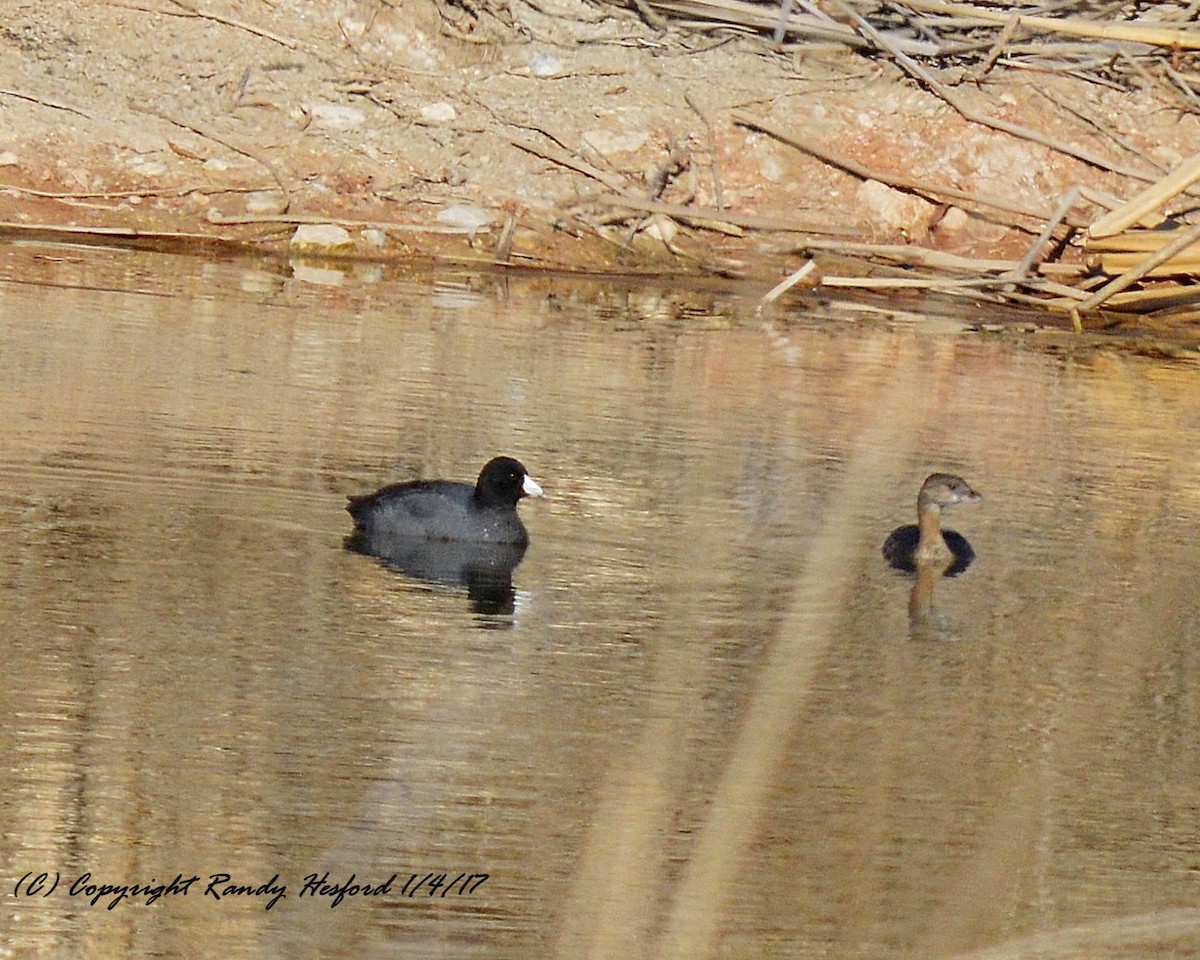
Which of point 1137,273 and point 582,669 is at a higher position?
point 1137,273

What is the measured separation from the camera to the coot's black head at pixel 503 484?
9219 mm

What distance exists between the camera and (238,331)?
533 inches

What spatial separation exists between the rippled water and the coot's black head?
0.93 ft

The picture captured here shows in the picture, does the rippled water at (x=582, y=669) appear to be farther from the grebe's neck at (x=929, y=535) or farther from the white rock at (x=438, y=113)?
the white rock at (x=438, y=113)

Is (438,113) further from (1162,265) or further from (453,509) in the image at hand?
(453,509)

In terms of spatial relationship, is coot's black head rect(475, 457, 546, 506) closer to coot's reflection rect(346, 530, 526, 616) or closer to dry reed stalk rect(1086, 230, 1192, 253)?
coot's reflection rect(346, 530, 526, 616)

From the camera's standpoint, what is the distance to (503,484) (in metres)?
9.27

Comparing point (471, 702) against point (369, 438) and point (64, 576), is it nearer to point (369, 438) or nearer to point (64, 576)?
point (64, 576)

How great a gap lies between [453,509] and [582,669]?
1922 mm

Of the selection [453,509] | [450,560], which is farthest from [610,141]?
[450,560]

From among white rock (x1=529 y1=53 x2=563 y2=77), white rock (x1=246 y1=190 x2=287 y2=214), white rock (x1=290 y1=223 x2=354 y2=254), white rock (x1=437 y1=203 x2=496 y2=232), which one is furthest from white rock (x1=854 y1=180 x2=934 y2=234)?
white rock (x1=246 y1=190 x2=287 y2=214)

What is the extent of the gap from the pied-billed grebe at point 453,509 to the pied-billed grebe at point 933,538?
1.54m

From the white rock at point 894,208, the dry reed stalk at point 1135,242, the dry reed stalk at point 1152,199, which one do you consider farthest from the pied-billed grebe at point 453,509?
the white rock at point 894,208

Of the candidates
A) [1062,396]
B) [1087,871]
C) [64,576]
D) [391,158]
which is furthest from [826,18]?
[1087,871]
